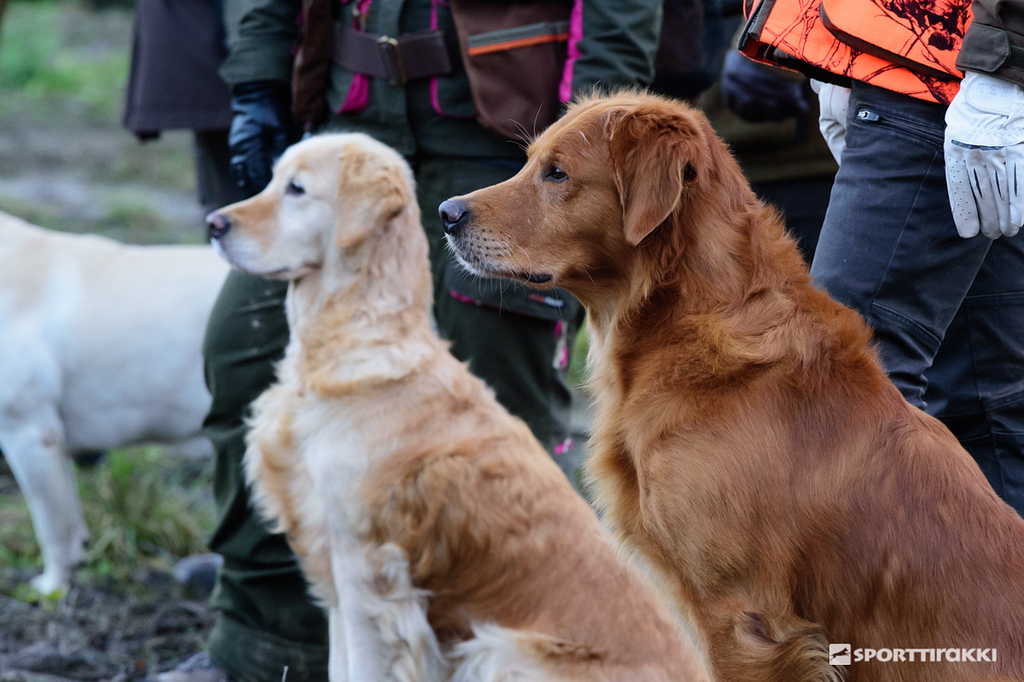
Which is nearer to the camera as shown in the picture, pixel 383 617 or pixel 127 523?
pixel 383 617

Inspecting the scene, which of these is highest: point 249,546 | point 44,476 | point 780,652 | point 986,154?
point 986,154

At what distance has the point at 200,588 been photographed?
4227 millimetres

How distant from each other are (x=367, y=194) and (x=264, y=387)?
2.69ft

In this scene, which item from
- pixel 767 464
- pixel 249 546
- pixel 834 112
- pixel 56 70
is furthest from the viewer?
pixel 56 70

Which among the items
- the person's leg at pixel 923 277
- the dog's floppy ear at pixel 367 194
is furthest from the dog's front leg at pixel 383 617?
the person's leg at pixel 923 277

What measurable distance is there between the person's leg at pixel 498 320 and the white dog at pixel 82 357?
1.81m

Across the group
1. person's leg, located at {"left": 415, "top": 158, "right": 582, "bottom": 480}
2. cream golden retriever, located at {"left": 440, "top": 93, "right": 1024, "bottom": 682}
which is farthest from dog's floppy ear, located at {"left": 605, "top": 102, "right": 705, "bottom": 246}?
person's leg, located at {"left": 415, "top": 158, "right": 582, "bottom": 480}

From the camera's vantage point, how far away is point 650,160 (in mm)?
2037

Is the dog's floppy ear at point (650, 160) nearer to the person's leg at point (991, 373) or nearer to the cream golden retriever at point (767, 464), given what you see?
the cream golden retriever at point (767, 464)

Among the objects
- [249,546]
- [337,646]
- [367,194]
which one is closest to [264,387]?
[249,546]

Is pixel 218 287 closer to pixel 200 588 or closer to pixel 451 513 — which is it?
pixel 200 588

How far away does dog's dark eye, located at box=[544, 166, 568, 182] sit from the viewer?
220 cm

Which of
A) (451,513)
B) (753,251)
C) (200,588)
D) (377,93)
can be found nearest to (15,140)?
(200,588)

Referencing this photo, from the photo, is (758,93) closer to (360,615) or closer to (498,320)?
(498,320)
